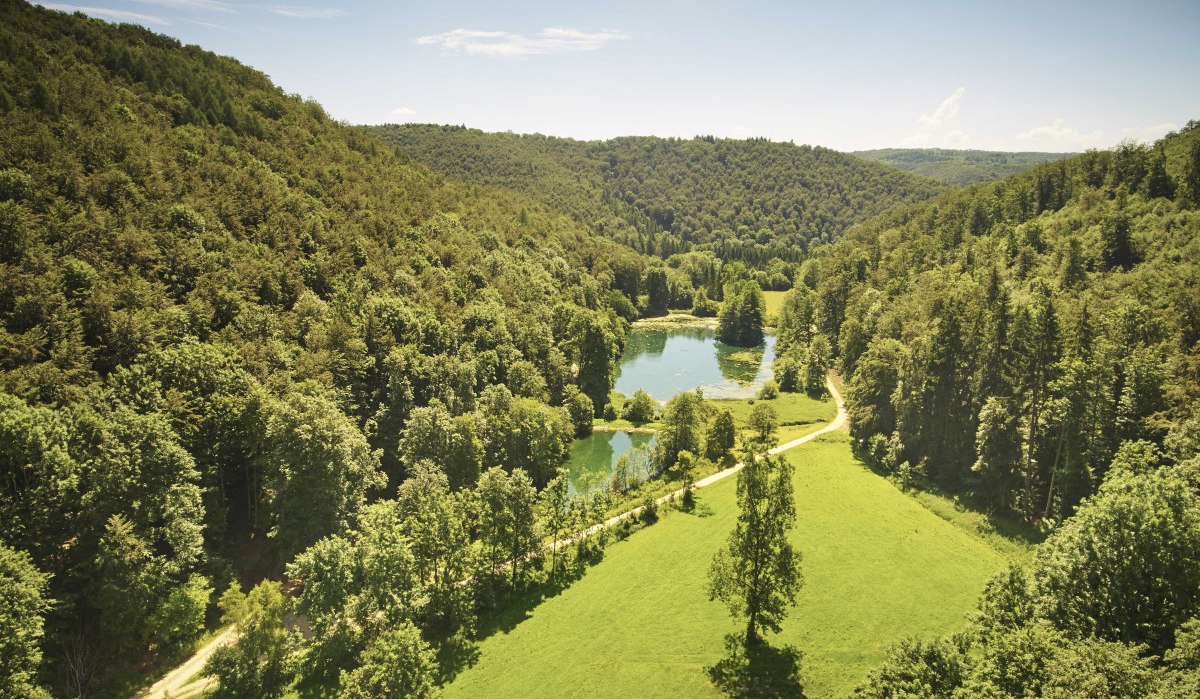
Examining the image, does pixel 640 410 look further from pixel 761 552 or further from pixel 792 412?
pixel 761 552

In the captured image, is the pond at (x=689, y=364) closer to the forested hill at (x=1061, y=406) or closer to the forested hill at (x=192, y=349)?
the forested hill at (x=192, y=349)

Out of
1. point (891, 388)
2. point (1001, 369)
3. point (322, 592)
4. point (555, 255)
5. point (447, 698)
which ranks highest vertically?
point (555, 255)

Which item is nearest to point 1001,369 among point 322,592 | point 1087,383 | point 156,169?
point 1087,383

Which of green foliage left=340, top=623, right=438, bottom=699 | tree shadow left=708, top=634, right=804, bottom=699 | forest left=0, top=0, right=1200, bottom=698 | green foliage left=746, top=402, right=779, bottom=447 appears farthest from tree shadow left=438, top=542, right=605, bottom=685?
green foliage left=746, top=402, right=779, bottom=447

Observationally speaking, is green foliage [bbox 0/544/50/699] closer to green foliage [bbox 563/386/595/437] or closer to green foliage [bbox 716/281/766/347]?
green foliage [bbox 563/386/595/437]

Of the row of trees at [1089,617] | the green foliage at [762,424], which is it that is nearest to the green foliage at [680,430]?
the green foliage at [762,424]

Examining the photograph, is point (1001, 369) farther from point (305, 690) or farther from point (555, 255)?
point (555, 255)
